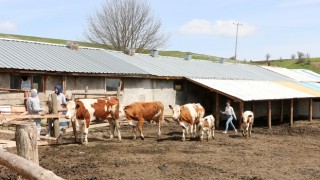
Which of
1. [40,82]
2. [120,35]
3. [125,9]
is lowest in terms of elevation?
[40,82]

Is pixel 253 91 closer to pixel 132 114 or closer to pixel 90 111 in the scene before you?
pixel 132 114

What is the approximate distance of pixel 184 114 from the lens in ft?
54.1

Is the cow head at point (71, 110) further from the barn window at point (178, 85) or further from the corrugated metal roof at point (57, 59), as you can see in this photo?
the barn window at point (178, 85)

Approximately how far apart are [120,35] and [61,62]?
31.1 metres

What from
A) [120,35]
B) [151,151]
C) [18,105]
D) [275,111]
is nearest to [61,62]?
[18,105]

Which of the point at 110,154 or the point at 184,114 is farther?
the point at 184,114

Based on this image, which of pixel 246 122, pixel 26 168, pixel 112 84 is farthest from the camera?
pixel 112 84

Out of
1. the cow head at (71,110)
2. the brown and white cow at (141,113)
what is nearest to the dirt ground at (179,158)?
the brown and white cow at (141,113)

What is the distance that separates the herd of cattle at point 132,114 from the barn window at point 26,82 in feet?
13.5

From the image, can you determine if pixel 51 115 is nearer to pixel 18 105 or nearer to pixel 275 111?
pixel 18 105

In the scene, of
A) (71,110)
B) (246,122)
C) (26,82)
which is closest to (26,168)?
(71,110)

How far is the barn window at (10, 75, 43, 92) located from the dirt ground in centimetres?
326

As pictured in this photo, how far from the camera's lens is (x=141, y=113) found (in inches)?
642

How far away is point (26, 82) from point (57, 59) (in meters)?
2.95
